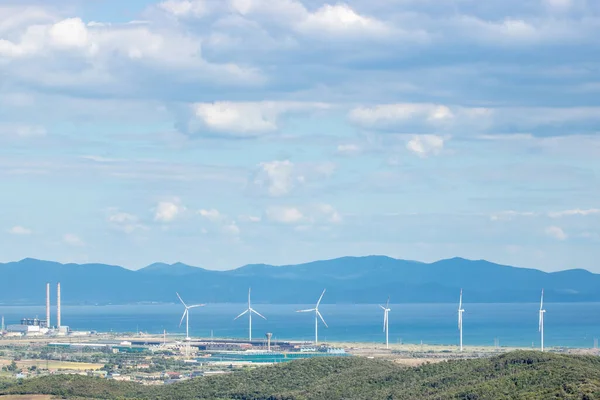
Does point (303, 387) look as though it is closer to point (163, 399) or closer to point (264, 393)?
point (264, 393)

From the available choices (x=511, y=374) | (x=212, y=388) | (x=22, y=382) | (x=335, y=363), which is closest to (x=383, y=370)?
(x=335, y=363)

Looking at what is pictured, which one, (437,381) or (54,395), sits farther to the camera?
(54,395)

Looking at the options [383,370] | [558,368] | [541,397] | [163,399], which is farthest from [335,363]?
[541,397]

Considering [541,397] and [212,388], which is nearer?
[541,397]

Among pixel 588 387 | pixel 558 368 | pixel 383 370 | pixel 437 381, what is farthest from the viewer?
pixel 383 370

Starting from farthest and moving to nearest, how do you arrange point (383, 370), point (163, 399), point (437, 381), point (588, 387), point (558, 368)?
point (383, 370)
point (163, 399)
point (437, 381)
point (558, 368)
point (588, 387)

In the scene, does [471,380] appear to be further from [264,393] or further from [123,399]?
[123,399]
